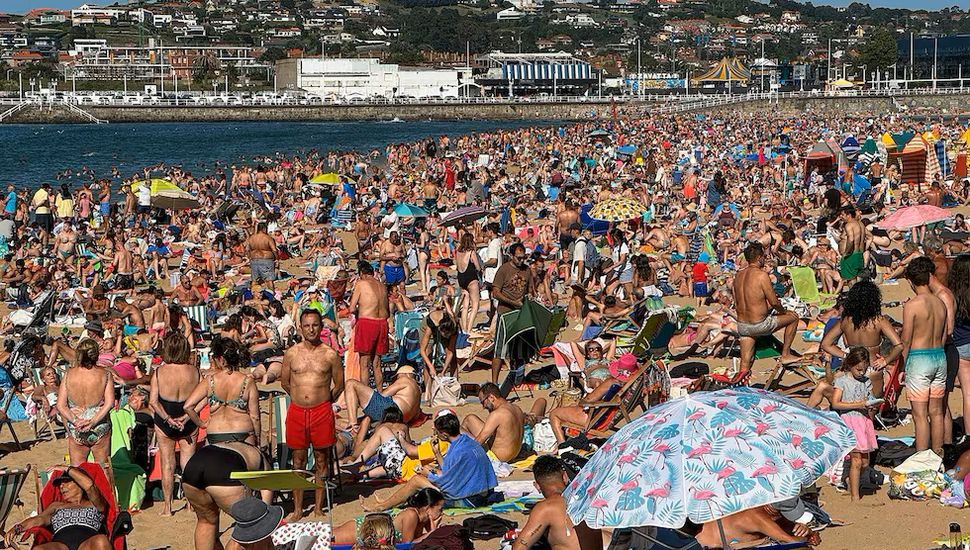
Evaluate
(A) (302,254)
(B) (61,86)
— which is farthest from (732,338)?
(B) (61,86)

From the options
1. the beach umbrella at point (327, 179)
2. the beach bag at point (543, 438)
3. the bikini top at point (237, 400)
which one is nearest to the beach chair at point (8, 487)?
the bikini top at point (237, 400)

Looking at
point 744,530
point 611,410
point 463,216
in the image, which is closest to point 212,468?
point 744,530

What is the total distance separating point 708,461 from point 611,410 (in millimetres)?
3405

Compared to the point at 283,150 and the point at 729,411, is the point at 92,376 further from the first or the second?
the point at 283,150

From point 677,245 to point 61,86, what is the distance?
5029 inches

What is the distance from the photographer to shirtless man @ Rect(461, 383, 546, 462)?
6.98m

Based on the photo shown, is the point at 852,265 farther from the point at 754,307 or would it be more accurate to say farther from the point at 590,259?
the point at 754,307

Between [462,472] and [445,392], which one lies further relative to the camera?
[445,392]

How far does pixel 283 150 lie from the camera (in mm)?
57875

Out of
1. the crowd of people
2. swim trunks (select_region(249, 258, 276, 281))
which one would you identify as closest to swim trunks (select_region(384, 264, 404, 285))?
the crowd of people

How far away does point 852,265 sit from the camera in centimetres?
1106

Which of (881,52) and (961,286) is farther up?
(881,52)

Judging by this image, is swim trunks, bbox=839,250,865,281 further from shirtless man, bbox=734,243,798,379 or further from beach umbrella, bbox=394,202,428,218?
beach umbrella, bbox=394,202,428,218

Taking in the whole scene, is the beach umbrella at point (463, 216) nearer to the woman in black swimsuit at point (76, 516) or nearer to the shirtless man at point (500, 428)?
the shirtless man at point (500, 428)
